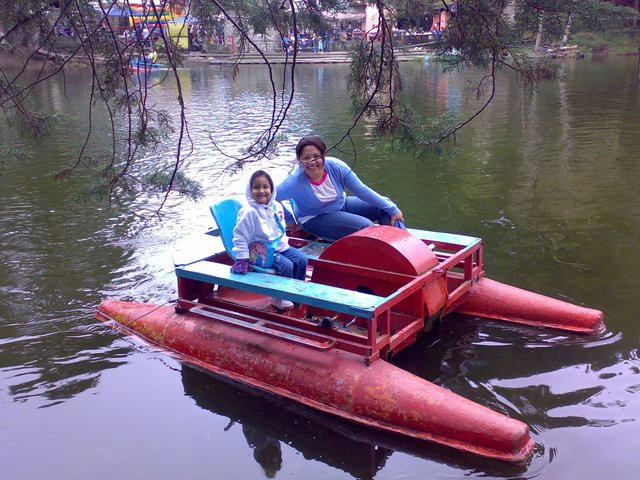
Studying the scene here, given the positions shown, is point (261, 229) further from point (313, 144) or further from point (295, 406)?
point (295, 406)

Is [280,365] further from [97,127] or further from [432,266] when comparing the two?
[97,127]

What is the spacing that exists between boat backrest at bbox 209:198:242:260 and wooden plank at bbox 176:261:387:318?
20 centimetres

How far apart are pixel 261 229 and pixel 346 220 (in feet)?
3.39

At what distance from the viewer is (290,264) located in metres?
5.23

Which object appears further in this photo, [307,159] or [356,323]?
[307,159]

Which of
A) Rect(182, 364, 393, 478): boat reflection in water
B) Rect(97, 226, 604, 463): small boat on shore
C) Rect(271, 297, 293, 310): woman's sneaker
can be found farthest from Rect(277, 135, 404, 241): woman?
Rect(182, 364, 393, 478): boat reflection in water

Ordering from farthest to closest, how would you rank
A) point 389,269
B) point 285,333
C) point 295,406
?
point 389,269 < point 285,333 < point 295,406

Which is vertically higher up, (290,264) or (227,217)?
(227,217)

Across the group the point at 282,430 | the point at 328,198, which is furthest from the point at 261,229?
the point at 282,430

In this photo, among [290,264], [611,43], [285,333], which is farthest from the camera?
[611,43]

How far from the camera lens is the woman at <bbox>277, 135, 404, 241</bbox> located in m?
5.88

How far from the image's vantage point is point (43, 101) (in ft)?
76.7

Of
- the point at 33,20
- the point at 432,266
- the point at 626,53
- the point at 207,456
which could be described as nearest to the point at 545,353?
the point at 432,266

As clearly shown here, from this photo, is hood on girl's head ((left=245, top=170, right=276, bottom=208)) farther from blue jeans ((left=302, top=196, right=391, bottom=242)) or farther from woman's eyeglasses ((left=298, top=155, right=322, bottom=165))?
blue jeans ((left=302, top=196, right=391, bottom=242))
